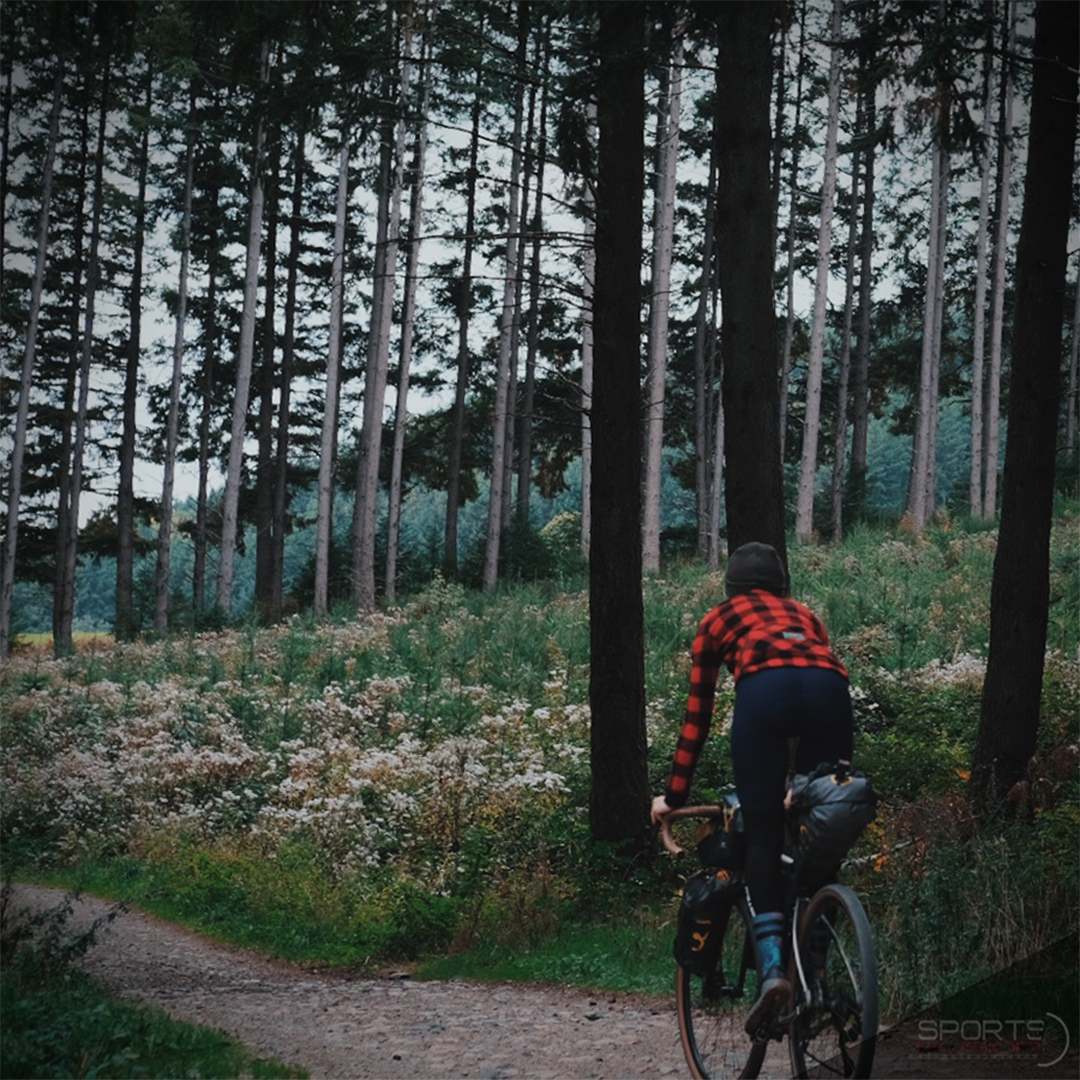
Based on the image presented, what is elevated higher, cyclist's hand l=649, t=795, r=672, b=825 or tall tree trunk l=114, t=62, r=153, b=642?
tall tree trunk l=114, t=62, r=153, b=642

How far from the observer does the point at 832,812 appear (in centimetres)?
439

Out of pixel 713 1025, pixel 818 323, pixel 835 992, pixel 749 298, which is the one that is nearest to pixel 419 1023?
pixel 713 1025

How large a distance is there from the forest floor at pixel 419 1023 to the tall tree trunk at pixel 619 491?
7.81ft

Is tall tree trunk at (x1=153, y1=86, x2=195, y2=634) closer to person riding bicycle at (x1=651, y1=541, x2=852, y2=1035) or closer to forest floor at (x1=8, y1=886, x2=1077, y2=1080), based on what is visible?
forest floor at (x1=8, y1=886, x2=1077, y2=1080)

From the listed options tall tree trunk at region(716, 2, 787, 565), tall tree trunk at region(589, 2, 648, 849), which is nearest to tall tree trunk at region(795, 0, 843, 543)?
tall tree trunk at region(589, 2, 648, 849)

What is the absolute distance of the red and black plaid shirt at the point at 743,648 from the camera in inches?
187

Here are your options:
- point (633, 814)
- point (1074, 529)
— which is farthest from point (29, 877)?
point (1074, 529)

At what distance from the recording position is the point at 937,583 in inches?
730

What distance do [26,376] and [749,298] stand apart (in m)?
22.6

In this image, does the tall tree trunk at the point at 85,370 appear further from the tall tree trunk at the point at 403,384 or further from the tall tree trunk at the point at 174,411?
the tall tree trunk at the point at 403,384

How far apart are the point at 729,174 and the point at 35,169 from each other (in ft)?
81.6

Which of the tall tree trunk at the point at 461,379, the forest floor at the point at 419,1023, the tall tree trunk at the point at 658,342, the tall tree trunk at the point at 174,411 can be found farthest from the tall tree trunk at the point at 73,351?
the forest floor at the point at 419,1023

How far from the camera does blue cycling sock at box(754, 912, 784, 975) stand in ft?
15.1

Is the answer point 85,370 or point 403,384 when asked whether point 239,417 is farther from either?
point 85,370
